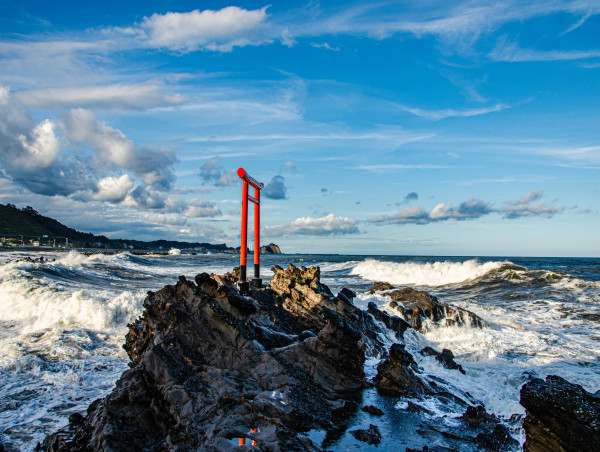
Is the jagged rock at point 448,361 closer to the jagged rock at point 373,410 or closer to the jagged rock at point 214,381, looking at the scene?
the jagged rock at point 214,381

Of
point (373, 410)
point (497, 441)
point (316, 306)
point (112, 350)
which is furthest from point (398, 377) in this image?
point (112, 350)

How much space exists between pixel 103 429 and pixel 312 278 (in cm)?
871

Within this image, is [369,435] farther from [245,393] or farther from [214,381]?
[214,381]

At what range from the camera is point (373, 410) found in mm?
6238

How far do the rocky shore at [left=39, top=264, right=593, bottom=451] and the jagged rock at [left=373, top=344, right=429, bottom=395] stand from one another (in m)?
0.02

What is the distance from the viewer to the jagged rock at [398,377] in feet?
23.5

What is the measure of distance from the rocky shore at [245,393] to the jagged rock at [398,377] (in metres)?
0.02

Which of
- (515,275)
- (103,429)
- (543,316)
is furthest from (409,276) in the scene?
(103,429)

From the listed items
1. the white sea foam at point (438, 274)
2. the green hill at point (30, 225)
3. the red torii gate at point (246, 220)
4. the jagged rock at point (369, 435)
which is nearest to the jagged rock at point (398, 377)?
the jagged rock at point (369, 435)

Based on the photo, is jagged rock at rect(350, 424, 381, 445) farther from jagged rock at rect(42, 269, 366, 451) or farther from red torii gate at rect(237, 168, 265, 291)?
red torii gate at rect(237, 168, 265, 291)

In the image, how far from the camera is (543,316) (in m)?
18.0

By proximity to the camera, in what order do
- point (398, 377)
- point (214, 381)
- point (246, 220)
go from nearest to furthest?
point (214, 381) < point (398, 377) < point (246, 220)

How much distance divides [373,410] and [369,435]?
867 mm

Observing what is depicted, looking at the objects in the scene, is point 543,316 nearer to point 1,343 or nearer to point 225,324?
point 225,324
